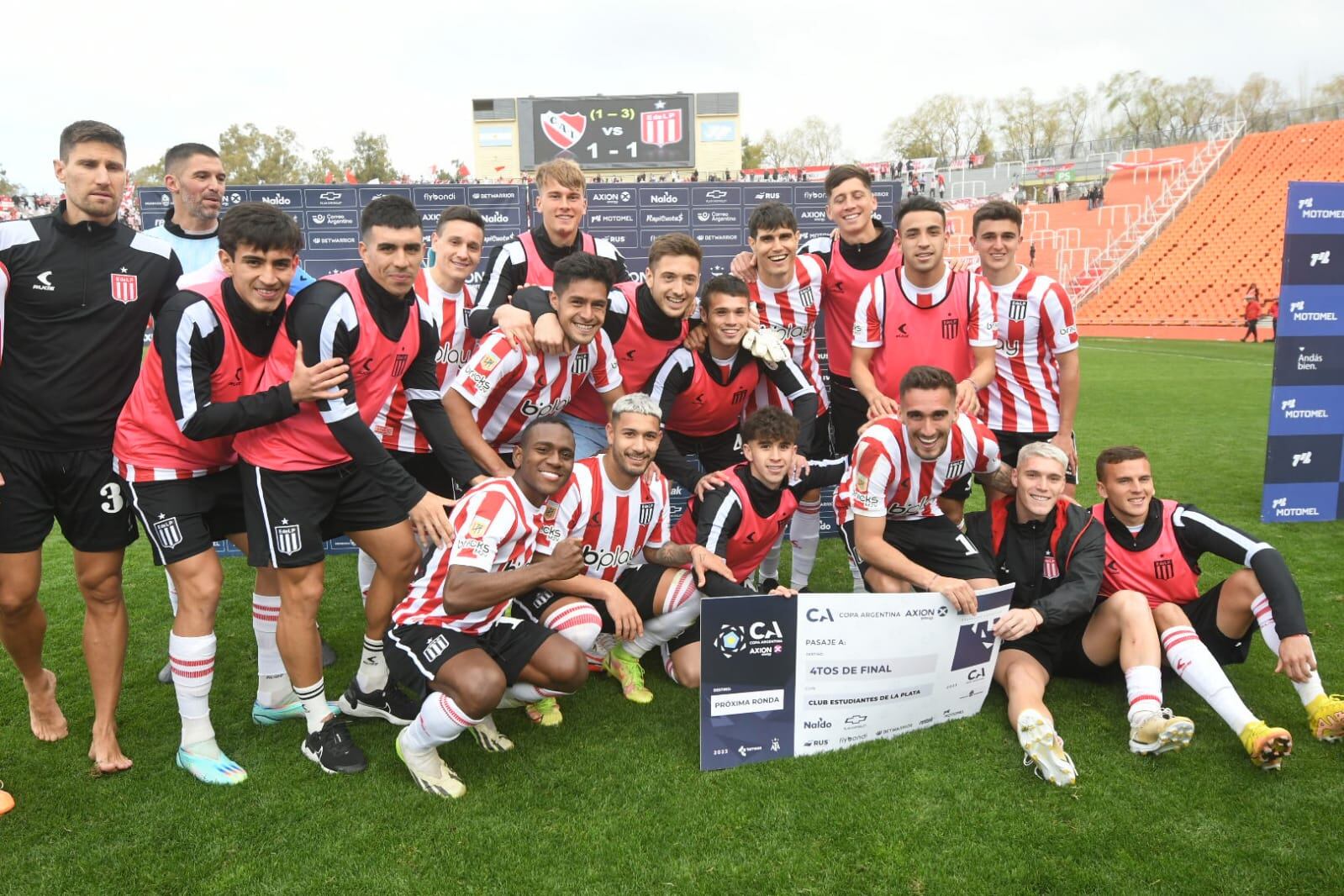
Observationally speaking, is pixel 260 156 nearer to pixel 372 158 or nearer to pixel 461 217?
pixel 372 158

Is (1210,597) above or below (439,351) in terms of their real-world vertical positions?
below

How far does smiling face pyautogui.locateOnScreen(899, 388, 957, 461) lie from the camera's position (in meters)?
3.46

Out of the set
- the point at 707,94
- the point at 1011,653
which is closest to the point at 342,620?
the point at 1011,653

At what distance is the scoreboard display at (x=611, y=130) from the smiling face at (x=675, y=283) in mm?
30835

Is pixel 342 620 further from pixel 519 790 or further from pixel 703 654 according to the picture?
pixel 703 654

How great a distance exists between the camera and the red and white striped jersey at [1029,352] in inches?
167

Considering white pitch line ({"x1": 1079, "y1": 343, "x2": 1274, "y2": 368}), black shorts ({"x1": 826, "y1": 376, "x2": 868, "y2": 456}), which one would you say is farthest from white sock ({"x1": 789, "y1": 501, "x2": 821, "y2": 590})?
white pitch line ({"x1": 1079, "y1": 343, "x2": 1274, "y2": 368})

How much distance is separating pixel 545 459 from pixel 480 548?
0.38 m

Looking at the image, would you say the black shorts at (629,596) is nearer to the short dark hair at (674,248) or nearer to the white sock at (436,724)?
the white sock at (436,724)

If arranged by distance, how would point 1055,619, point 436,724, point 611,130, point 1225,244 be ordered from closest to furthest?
point 436,724, point 1055,619, point 1225,244, point 611,130

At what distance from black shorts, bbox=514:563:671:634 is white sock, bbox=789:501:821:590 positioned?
1401mm

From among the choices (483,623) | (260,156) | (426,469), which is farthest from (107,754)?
(260,156)

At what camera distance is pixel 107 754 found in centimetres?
305

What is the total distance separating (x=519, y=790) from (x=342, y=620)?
2231 millimetres
